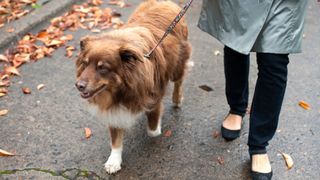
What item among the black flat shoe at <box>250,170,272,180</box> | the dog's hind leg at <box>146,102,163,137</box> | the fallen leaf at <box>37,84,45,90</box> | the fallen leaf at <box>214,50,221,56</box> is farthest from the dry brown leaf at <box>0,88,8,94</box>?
the black flat shoe at <box>250,170,272,180</box>

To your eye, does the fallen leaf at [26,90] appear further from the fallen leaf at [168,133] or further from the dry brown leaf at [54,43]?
the fallen leaf at [168,133]

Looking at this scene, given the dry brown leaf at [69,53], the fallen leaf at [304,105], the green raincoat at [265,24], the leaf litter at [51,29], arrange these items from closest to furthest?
the green raincoat at [265,24]
the fallen leaf at [304,105]
the leaf litter at [51,29]
the dry brown leaf at [69,53]

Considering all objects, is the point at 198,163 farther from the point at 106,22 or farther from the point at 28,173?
the point at 106,22

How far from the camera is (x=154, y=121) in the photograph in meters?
3.37

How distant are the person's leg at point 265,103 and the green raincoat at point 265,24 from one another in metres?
0.09

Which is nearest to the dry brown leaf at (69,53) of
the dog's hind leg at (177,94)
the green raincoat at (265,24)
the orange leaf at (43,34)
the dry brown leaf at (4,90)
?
the orange leaf at (43,34)

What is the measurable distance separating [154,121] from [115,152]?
16.8 inches

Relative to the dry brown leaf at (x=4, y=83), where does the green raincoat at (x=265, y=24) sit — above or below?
above

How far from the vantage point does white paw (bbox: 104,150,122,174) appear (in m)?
3.16

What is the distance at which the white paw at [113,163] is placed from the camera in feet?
10.4

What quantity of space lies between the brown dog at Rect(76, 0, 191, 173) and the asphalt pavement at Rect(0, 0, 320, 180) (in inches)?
8.7

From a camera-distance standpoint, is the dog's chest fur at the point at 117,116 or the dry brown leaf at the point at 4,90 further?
the dry brown leaf at the point at 4,90

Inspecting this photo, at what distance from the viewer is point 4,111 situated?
387 cm

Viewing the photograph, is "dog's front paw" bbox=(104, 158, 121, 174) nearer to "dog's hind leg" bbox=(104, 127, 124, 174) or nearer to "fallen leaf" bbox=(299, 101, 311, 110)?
"dog's hind leg" bbox=(104, 127, 124, 174)
